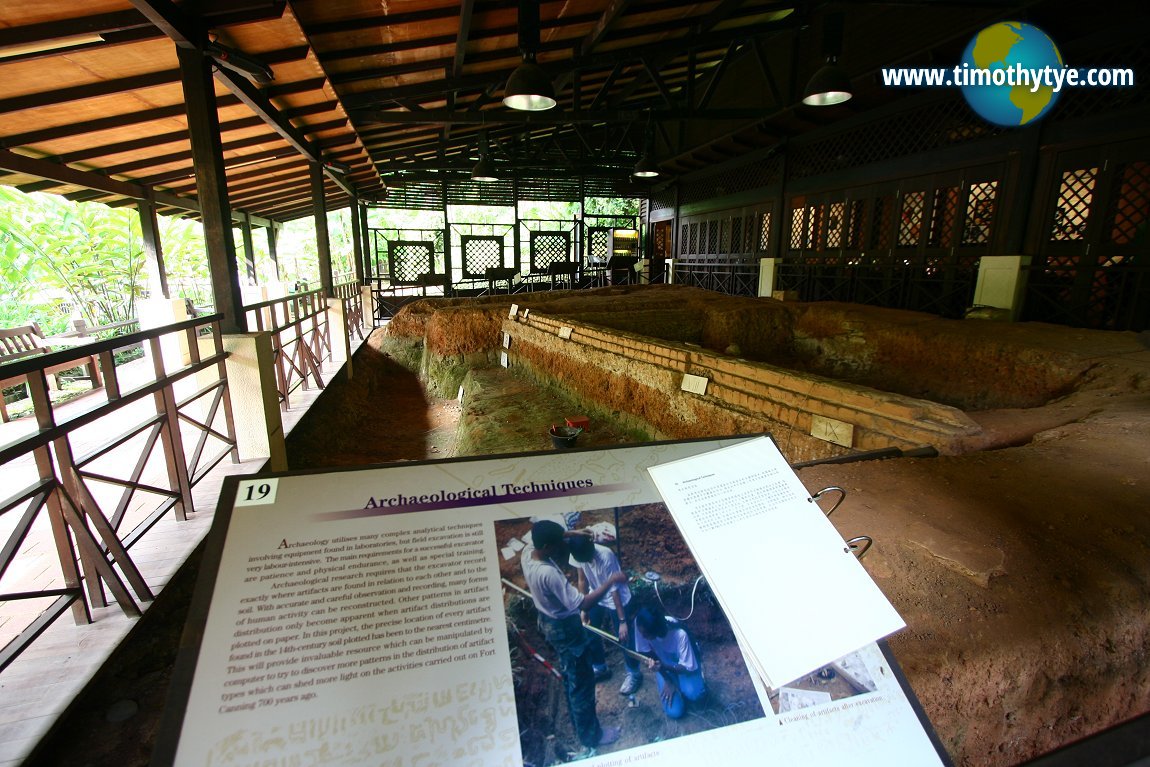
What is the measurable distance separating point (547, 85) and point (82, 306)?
1368 cm

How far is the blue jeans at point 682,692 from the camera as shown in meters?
1.01

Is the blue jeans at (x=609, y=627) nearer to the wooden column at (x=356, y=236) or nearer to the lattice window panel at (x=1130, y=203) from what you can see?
the lattice window panel at (x=1130, y=203)

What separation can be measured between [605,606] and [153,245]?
386 inches

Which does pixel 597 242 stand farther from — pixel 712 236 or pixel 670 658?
pixel 670 658

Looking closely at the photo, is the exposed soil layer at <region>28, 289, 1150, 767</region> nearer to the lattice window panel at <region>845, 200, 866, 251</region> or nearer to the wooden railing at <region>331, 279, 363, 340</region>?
the lattice window panel at <region>845, 200, 866, 251</region>

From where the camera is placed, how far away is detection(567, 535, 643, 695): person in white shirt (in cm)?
104

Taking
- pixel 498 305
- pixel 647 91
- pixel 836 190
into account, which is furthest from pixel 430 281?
pixel 836 190

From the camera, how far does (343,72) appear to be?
5777 mm

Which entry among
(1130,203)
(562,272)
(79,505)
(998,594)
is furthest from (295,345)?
(562,272)

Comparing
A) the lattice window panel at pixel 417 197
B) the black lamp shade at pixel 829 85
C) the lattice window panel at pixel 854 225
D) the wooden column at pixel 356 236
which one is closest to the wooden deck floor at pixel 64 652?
the black lamp shade at pixel 829 85

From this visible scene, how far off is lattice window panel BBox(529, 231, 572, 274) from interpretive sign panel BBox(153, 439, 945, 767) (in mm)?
17369

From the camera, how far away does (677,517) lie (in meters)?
1.26

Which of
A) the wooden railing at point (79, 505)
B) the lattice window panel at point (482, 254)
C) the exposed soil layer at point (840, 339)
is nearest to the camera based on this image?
the wooden railing at point (79, 505)

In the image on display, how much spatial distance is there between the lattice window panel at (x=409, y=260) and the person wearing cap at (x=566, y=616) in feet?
52.0
